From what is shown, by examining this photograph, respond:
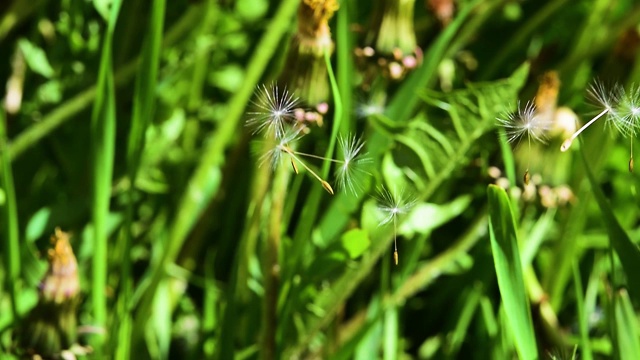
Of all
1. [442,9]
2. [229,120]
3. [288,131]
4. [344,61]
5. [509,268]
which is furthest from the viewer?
[442,9]

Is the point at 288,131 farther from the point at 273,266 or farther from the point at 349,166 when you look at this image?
the point at 273,266

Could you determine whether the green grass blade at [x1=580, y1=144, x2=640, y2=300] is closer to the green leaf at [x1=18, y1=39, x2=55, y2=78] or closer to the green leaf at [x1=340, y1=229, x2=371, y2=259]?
the green leaf at [x1=340, y1=229, x2=371, y2=259]

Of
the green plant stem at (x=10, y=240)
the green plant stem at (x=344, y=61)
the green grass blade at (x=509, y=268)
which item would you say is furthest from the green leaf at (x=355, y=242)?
the green plant stem at (x=10, y=240)

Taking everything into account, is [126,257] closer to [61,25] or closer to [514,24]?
[61,25]


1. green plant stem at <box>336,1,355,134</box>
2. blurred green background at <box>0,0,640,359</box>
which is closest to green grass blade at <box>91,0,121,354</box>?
blurred green background at <box>0,0,640,359</box>

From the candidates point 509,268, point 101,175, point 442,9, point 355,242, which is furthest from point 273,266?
point 442,9

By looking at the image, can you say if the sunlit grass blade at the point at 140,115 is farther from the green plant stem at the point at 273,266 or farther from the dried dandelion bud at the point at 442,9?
the dried dandelion bud at the point at 442,9

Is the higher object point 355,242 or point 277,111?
point 277,111
